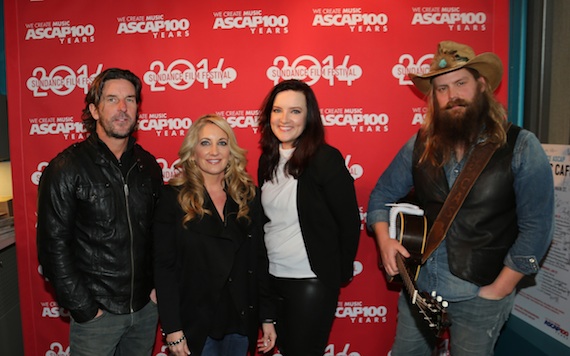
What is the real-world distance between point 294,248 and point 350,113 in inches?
51.8

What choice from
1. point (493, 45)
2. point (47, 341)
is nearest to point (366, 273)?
point (493, 45)

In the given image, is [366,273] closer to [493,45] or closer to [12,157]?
[493,45]

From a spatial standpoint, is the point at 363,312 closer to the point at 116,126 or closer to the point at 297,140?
the point at 297,140

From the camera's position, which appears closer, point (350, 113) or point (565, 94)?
point (565, 94)

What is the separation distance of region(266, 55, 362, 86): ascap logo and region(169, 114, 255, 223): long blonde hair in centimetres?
100

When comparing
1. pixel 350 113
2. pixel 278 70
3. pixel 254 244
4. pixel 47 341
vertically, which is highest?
pixel 278 70

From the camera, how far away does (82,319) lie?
214cm

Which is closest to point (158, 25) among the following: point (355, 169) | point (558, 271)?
point (355, 169)

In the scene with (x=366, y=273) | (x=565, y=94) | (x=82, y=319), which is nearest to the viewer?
(x=82, y=319)

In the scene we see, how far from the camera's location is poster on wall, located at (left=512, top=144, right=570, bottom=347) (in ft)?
8.00

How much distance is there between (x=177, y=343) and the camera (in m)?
2.15

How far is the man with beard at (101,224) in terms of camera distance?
2.11 metres

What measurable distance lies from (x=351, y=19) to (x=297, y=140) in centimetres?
124

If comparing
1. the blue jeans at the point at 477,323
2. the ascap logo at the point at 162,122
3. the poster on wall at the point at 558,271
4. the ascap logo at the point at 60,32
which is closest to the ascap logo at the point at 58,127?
the ascap logo at the point at 162,122
